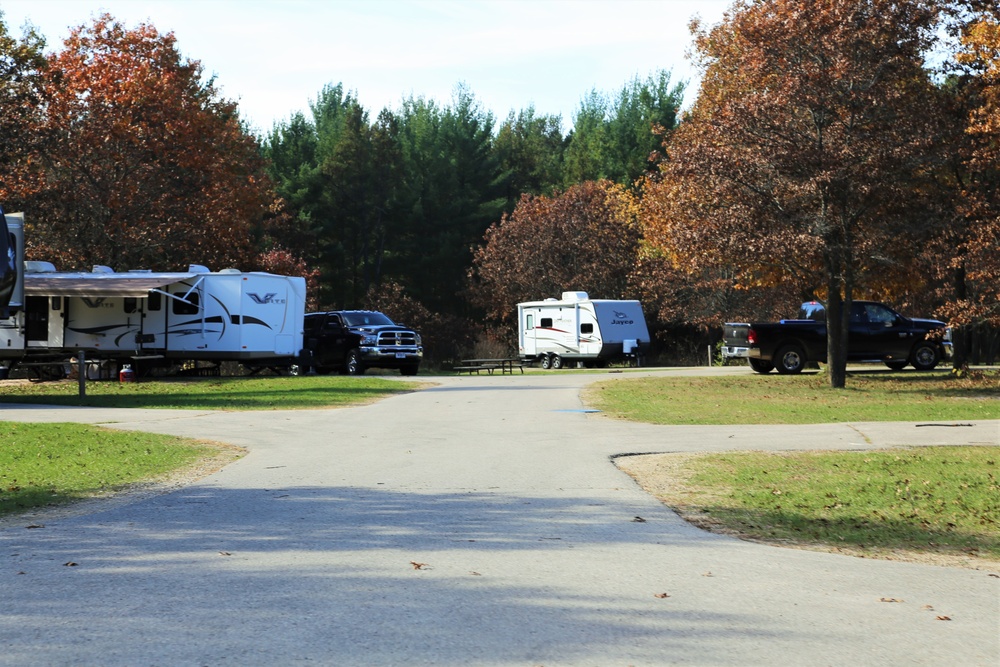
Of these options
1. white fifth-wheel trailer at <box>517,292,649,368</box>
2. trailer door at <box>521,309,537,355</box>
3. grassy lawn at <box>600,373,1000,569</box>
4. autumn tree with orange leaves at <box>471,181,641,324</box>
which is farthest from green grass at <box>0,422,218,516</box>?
autumn tree with orange leaves at <box>471,181,641,324</box>

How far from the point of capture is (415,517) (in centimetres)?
894

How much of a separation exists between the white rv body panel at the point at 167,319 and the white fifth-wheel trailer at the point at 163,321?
28 millimetres

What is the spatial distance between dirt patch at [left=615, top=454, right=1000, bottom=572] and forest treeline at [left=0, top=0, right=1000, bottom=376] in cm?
1318

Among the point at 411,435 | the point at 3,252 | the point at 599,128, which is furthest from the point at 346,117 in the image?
the point at 411,435

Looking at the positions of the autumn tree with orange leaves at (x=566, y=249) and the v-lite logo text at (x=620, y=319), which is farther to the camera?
the autumn tree with orange leaves at (x=566, y=249)

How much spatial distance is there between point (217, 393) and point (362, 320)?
10625 mm

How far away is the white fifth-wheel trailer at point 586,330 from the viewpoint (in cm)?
4094

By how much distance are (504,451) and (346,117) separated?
Result: 49942 millimetres

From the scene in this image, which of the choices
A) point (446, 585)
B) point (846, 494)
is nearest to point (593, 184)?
point (846, 494)

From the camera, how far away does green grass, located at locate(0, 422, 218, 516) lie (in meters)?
10.5

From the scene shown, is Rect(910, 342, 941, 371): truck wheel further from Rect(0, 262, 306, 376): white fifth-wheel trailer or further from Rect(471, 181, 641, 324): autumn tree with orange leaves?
Rect(471, 181, 641, 324): autumn tree with orange leaves

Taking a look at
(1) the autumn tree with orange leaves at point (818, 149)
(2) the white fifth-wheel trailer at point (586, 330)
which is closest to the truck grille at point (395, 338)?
(2) the white fifth-wheel trailer at point (586, 330)

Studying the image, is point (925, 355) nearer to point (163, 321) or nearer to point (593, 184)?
point (163, 321)

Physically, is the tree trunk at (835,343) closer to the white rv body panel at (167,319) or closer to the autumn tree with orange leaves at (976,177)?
the autumn tree with orange leaves at (976,177)
